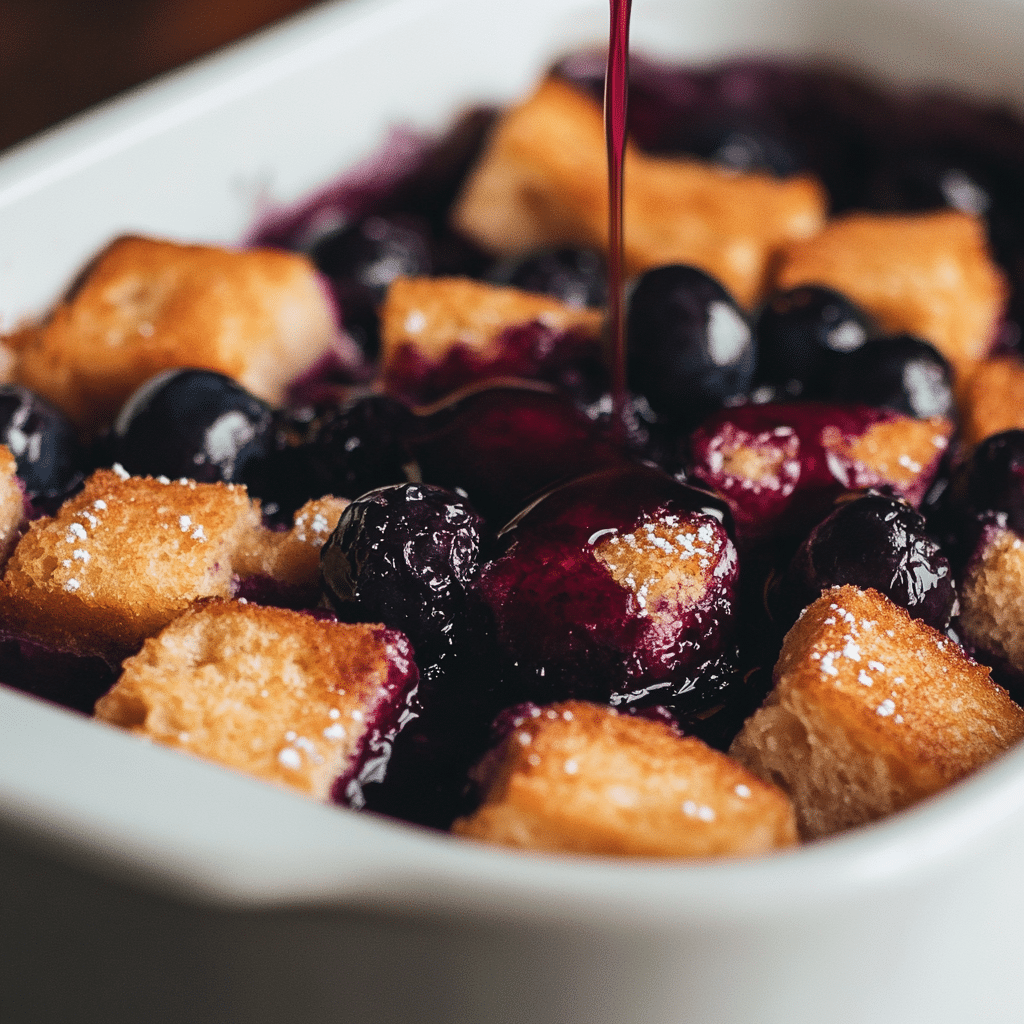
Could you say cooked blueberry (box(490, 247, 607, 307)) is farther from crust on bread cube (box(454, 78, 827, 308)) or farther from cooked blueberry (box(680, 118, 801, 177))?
cooked blueberry (box(680, 118, 801, 177))

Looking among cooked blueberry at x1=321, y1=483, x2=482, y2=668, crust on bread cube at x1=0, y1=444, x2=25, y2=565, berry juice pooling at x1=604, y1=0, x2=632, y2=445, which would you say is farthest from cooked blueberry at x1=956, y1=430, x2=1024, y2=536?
crust on bread cube at x1=0, y1=444, x2=25, y2=565

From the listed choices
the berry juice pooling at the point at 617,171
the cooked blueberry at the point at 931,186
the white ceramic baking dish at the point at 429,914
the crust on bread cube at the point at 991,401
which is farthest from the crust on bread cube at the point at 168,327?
the cooked blueberry at the point at 931,186

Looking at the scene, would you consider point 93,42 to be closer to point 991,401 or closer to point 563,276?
point 563,276

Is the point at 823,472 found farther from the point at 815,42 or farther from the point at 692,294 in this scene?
the point at 815,42

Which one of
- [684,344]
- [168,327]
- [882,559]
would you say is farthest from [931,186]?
[168,327]

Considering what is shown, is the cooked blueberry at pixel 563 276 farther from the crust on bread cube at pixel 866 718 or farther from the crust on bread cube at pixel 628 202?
the crust on bread cube at pixel 866 718

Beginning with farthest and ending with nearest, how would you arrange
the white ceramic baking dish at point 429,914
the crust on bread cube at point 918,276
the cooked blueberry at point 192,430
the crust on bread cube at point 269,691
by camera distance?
the crust on bread cube at point 918,276 → the cooked blueberry at point 192,430 → the crust on bread cube at point 269,691 → the white ceramic baking dish at point 429,914
